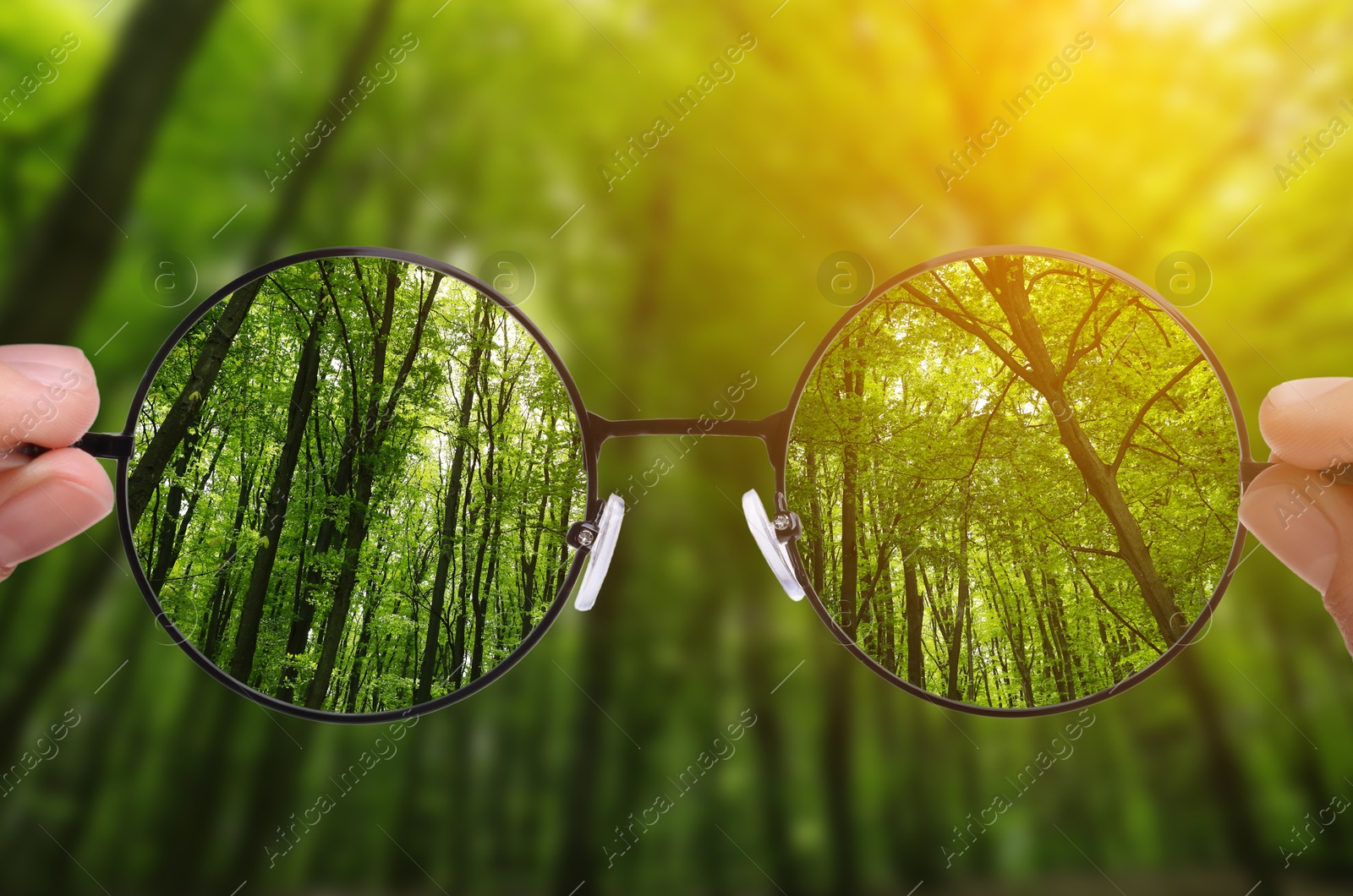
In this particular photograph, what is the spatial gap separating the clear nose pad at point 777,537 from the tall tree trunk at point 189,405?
1.67 ft

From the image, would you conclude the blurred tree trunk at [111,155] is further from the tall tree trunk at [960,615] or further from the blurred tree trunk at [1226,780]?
the blurred tree trunk at [1226,780]

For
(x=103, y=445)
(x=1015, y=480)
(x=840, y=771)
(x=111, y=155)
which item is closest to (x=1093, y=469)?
(x=1015, y=480)

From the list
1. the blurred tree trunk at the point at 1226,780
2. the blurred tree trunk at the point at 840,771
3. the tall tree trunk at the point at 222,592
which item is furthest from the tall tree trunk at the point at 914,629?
the tall tree trunk at the point at 222,592

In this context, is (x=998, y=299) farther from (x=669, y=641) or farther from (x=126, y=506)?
(x=126, y=506)

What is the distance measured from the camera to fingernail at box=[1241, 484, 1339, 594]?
0.58m

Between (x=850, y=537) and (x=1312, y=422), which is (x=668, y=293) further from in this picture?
(x=1312, y=422)

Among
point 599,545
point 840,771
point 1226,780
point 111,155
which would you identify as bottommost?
point 1226,780

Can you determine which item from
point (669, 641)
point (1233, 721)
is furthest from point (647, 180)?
point (1233, 721)

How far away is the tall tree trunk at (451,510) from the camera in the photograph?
26.0 inches

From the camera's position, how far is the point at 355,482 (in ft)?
2.24

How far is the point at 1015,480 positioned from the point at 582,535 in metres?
0.39

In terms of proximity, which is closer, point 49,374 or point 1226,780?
point 49,374

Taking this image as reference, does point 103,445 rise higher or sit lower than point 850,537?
higher

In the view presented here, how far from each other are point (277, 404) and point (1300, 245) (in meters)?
1.10
